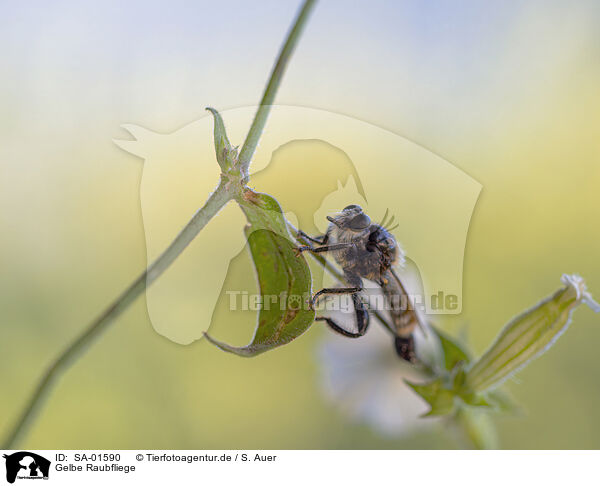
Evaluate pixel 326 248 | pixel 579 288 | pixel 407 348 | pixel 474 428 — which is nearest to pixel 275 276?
pixel 326 248

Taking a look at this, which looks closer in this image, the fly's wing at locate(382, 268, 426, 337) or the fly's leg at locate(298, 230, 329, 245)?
the fly's leg at locate(298, 230, 329, 245)

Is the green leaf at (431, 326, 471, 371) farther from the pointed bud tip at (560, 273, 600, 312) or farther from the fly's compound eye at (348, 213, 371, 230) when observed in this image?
the fly's compound eye at (348, 213, 371, 230)

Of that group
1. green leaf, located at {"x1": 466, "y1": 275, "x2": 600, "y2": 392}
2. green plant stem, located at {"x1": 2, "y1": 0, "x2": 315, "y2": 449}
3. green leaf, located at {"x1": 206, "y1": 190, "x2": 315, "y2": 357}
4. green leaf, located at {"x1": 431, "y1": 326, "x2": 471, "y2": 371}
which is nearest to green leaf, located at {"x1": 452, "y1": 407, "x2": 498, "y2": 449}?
green leaf, located at {"x1": 431, "y1": 326, "x2": 471, "y2": 371}
